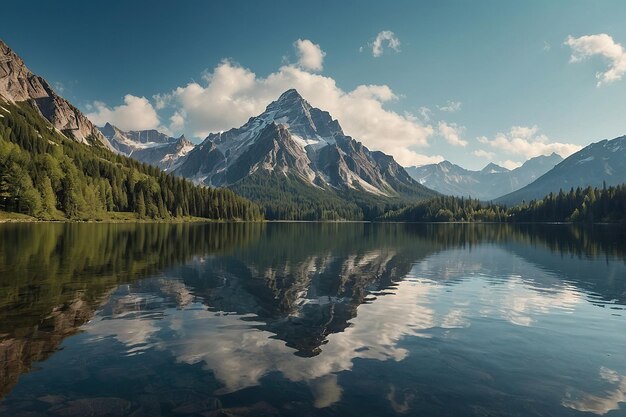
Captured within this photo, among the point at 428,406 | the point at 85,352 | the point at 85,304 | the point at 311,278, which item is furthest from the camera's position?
the point at 311,278

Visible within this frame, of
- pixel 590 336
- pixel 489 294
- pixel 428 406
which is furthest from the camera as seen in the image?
pixel 489 294

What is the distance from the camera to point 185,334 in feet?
70.4

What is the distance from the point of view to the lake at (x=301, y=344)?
13.7 m

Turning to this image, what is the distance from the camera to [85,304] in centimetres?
2673

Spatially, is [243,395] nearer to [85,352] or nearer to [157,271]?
[85,352]

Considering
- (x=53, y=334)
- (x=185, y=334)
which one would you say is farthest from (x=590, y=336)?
(x=53, y=334)

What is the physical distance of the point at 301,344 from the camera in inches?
797

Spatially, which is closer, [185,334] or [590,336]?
[185,334]

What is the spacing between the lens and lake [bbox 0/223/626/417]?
45.0 feet

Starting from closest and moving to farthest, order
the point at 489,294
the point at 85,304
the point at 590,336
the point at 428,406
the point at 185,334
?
the point at 428,406, the point at 185,334, the point at 590,336, the point at 85,304, the point at 489,294

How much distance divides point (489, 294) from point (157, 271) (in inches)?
1360

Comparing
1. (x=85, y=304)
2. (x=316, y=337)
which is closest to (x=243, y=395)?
(x=316, y=337)

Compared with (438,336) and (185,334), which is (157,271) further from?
(438,336)

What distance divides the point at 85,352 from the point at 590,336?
27.8m
